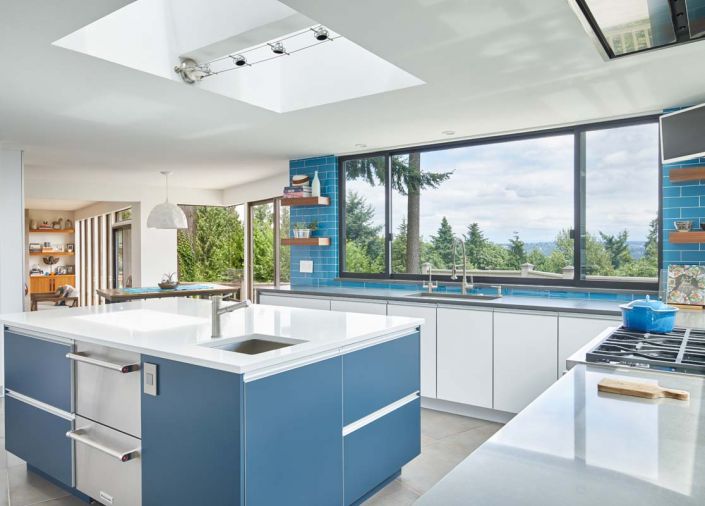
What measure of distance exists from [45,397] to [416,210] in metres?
3.49

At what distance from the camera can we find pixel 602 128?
3.96 metres

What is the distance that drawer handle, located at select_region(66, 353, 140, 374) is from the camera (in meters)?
2.23

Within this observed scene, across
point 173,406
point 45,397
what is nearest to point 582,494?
point 173,406

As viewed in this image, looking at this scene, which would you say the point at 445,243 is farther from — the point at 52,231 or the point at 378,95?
the point at 52,231

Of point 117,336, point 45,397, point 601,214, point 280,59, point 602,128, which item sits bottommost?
point 45,397

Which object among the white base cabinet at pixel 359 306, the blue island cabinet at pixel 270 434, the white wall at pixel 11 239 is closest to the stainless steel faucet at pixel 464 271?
the white base cabinet at pixel 359 306

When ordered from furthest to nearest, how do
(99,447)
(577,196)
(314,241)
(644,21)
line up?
(314,241) → (577,196) → (99,447) → (644,21)

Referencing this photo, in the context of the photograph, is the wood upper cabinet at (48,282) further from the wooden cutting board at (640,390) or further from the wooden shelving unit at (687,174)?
the wooden cutting board at (640,390)

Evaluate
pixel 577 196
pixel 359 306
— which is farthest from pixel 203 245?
pixel 577 196

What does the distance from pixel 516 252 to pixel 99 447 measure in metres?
3.43

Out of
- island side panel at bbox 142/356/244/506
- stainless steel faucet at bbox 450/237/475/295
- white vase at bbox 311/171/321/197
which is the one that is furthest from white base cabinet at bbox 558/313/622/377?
white vase at bbox 311/171/321/197

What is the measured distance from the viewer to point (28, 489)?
2.83m

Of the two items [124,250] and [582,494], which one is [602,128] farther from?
[124,250]

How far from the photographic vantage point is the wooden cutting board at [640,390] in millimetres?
1250
